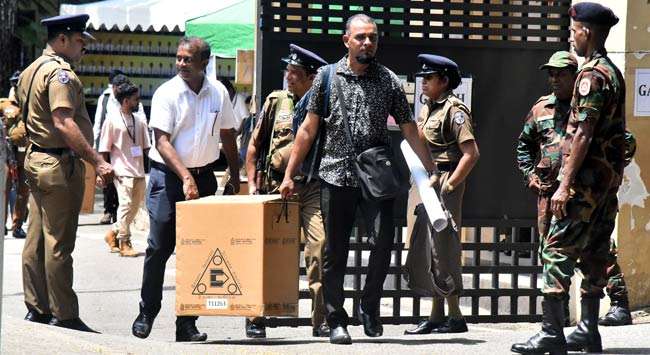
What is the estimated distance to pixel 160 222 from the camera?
28.3ft

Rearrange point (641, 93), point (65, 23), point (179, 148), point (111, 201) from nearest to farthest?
point (179, 148)
point (65, 23)
point (641, 93)
point (111, 201)

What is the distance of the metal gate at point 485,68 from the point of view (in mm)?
9562

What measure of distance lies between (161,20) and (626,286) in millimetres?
12934

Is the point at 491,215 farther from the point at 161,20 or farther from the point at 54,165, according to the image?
the point at 161,20

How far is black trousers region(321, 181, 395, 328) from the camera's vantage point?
7961 mm

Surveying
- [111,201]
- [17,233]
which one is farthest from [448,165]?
[111,201]

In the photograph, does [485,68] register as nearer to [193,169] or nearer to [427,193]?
[427,193]

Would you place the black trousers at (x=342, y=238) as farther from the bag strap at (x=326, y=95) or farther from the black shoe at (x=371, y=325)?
the bag strap at (x=326, y=95)

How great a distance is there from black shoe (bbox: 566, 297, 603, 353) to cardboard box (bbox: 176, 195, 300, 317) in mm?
1686

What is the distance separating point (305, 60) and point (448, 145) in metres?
1.11

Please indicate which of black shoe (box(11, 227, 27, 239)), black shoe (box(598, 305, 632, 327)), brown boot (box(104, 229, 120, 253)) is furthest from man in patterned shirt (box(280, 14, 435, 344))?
black shoe (box(11, 227, 27, 239))

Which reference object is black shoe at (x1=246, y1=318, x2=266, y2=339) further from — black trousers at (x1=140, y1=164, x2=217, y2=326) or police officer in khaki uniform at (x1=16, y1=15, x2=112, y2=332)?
police officer in khaki uniform at (x1=16, y1=15, x2=112, y2=332)

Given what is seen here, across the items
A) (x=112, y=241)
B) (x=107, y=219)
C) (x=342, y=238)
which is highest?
(x=342, y=238)

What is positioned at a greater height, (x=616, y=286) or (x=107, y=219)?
(x=616, y=286)
